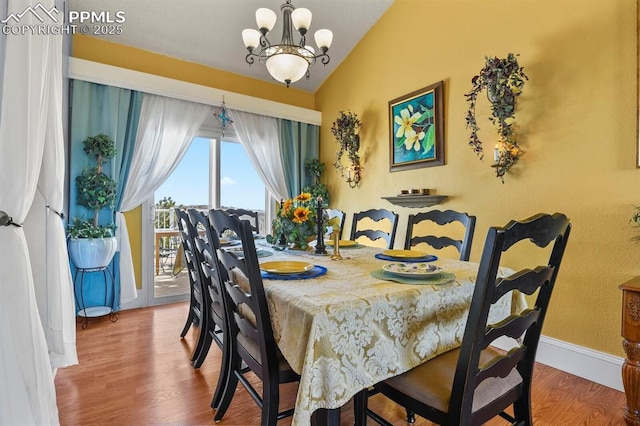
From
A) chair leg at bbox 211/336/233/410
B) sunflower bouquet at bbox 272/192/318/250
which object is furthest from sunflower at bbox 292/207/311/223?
chair leg at bbox 211/336/233/410

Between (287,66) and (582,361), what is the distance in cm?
270

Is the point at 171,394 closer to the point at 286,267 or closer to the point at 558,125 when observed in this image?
the point at 286,267

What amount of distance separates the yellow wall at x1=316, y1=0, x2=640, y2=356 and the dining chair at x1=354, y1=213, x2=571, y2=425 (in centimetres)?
127

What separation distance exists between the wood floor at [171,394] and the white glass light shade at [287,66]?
2005 mm

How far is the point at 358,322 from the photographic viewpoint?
3.43ft

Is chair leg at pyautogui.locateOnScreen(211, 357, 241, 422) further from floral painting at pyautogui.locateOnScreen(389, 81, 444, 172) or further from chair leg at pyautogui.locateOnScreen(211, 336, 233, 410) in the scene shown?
floral painting at pyautogui.locateOnScreen(389, 81, 444, 172)

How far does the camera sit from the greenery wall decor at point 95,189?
289 centimetres

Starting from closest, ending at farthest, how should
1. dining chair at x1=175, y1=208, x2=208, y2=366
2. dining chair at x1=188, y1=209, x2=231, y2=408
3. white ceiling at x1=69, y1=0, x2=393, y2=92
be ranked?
dining chair at x1=188, y1=209, x2=231, y2=408 → dining chair at x1=175, y1=208, x2=208, y2=366 → white ceiling at x1=69, y1=0, x2=393, y2=92

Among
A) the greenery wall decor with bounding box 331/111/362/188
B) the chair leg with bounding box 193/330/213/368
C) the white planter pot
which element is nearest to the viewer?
the chair leg with bounding box 193/330/213/368

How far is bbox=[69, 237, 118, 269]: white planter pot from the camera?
2.80m

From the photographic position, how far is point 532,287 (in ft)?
3.30

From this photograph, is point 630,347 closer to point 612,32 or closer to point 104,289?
point 612,32

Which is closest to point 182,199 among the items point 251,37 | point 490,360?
point 251,37

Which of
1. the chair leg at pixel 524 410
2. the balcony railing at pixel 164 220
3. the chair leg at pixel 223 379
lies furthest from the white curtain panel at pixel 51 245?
the chair leg at pixel 524 410
